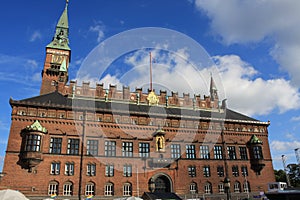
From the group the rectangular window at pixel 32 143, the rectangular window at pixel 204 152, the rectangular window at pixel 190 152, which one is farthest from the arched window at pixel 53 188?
the rectangular window at pixel 204 152

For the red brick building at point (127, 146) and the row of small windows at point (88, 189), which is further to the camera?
the red brick building at point (127, 146)

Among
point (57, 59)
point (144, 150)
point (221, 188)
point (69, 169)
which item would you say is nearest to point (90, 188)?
point (69, 169)

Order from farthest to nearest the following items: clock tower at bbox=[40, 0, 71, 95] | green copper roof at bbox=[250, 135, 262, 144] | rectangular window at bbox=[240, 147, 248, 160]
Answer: clock tower at bbox=[40, 0, 71, 95]
green copper roof at bbox=[250, 135, 262, 144]
rectangular window at bbox=[240, 147, 248, 160]

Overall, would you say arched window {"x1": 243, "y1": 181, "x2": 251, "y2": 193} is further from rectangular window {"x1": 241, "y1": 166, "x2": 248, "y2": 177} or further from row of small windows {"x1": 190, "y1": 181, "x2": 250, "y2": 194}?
rectangular window {"x1": 241, "y1": 166, "x2": 248, "y2": 177}

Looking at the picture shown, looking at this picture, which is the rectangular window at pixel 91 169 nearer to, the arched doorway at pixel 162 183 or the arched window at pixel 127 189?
the arched window at pixel 127 189

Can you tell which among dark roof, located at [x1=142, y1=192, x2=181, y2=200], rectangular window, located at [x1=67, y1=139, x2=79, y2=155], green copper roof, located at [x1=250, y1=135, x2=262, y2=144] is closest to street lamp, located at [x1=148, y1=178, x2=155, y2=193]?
dark roof, located at [x1=142, y1=192, x2=181, y2=200]

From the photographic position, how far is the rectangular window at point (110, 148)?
133ft

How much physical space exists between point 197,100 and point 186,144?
42.0 ft

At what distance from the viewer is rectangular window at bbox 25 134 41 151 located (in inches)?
1400

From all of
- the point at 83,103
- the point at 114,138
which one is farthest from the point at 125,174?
the point at 83,103

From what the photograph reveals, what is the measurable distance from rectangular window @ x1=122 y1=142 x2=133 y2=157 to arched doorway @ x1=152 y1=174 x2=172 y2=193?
18.5ft

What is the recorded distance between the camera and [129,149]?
41.9 metres

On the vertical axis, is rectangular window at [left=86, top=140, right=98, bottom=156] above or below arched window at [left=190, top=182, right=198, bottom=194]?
above

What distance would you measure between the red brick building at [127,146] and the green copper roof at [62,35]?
1245 cm
